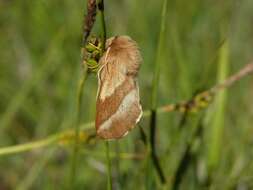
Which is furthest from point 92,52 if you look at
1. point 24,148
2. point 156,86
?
point 24,148

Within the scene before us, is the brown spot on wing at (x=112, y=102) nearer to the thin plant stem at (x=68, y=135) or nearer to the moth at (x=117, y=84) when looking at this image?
the moth at (x=117, y=84)

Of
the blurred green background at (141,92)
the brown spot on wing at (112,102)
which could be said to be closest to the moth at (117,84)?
the brown spot on wing at (112,102)

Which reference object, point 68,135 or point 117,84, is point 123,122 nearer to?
point 117,84

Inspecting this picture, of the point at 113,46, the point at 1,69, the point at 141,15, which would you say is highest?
the point at 113,46

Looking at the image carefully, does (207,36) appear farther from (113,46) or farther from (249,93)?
(113,46)

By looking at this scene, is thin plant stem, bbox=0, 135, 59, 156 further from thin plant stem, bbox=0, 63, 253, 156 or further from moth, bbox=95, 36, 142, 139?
moth, bbox=95, 36, 142, 139

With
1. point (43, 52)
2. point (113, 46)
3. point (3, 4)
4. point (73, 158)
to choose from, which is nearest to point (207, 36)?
point (43, 52)
